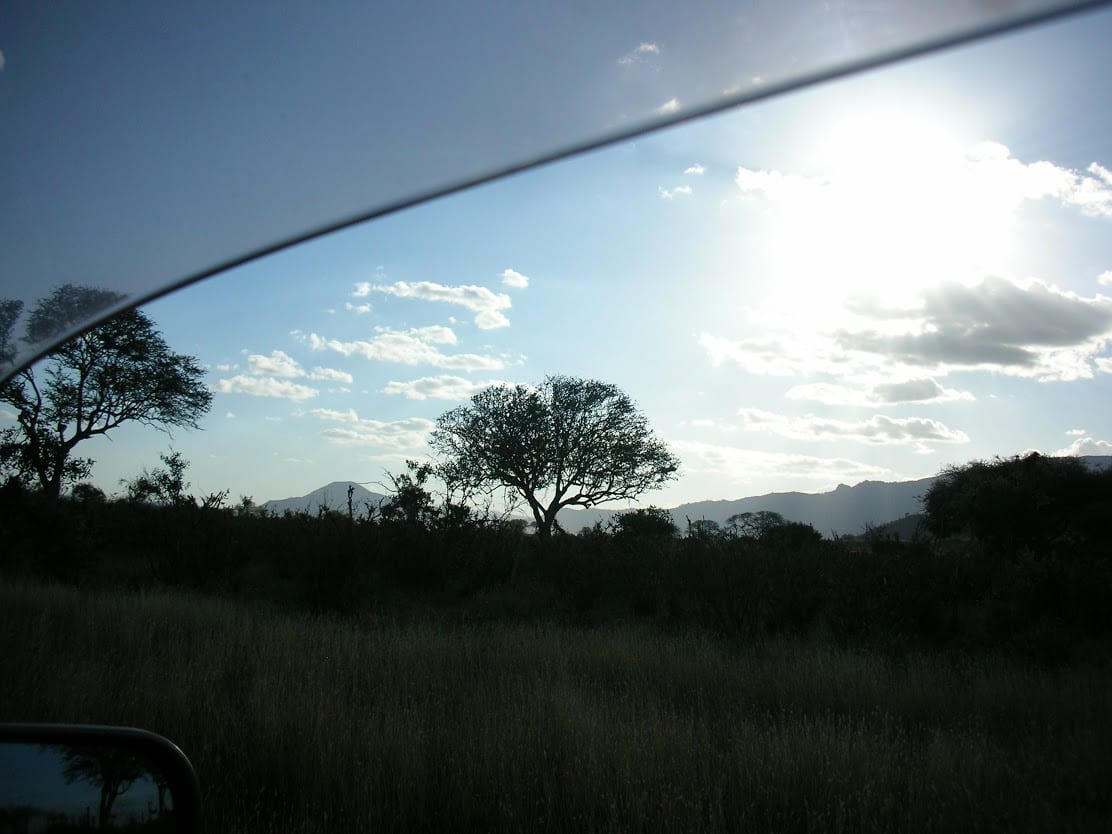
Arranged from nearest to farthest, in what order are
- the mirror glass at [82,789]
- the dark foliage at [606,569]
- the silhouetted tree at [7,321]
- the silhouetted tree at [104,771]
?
the mirror glass at [82,789]
the silhouetted tree at [104,771]
the silhouetted tree at [7,321]
the dark foliage at [606,569]

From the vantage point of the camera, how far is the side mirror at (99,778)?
1896 millimetres

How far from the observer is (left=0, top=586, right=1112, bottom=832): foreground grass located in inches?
165

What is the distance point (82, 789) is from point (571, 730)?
3.84 meters

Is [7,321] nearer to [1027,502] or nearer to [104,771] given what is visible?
[104,771]

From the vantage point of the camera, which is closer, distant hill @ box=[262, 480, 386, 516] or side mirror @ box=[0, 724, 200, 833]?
side mirror @ box=[0, 724, 200, 833]

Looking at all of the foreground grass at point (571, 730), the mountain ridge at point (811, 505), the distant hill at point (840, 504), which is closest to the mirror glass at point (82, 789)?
the foreground grass at point (571, 730)

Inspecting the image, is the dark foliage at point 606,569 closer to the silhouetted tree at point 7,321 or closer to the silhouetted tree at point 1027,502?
the silhouetted tree at point 1027,502

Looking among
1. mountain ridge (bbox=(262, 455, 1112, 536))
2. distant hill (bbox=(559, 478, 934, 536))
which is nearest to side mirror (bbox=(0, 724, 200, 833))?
mountain ridge (bbox=(262, 455, 1112, 536))

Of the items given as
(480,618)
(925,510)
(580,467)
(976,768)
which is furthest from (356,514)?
(925,510)

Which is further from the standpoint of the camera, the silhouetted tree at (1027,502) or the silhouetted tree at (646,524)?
the silhouetted tree at (646,524)

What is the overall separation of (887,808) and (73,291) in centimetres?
430

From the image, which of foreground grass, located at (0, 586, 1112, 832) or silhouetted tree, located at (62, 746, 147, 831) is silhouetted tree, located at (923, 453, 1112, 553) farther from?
silhouetted tree, located at (62, 746, 147, 831)

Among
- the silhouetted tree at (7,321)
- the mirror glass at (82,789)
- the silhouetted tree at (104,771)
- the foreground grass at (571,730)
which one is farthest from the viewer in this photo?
the foreground grass at (571,730)

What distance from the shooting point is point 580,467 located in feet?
115
